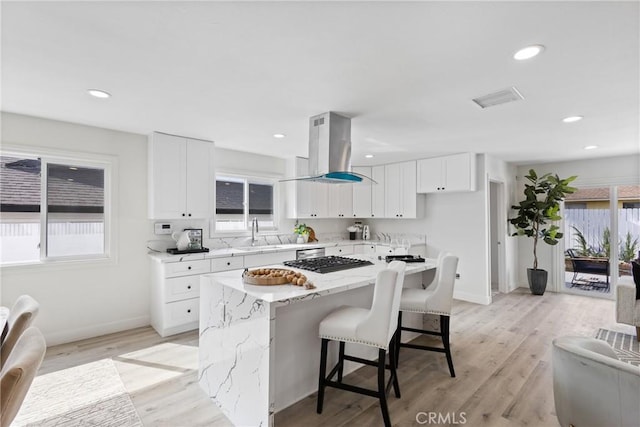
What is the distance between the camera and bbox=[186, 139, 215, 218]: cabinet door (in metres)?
4.07

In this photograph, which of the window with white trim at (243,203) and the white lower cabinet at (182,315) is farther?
the window with white trim at (243,203)

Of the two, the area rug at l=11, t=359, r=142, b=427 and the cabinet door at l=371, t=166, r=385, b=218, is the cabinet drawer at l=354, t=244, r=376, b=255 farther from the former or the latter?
the area rug at l=11, t=359, r=142, b=427

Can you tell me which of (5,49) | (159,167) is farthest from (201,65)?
(159,167)

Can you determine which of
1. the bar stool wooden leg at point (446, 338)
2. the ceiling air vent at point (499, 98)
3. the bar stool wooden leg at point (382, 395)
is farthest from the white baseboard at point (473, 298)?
the bar stool wooden leg at point (382, 395)

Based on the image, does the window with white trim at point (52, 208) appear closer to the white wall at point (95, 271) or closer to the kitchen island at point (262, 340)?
the white wall at point (95, 271)

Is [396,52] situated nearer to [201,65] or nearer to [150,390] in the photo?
[201,65]

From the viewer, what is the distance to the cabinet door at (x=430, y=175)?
523 cm

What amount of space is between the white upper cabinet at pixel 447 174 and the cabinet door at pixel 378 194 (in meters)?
0.82

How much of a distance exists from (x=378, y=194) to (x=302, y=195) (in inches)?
66.2

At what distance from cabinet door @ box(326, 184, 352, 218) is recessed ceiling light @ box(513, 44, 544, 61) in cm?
411

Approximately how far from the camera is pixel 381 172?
6.16 metres

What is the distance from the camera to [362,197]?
252 inches

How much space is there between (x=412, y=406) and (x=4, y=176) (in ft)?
14.6

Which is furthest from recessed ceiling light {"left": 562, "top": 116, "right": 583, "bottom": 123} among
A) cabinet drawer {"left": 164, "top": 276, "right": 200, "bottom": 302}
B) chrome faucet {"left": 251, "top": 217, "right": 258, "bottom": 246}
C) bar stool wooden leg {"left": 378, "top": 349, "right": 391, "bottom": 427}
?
cabinet drawer {"left": 164, "top": 276, "right": 200, "bottom": 302}
